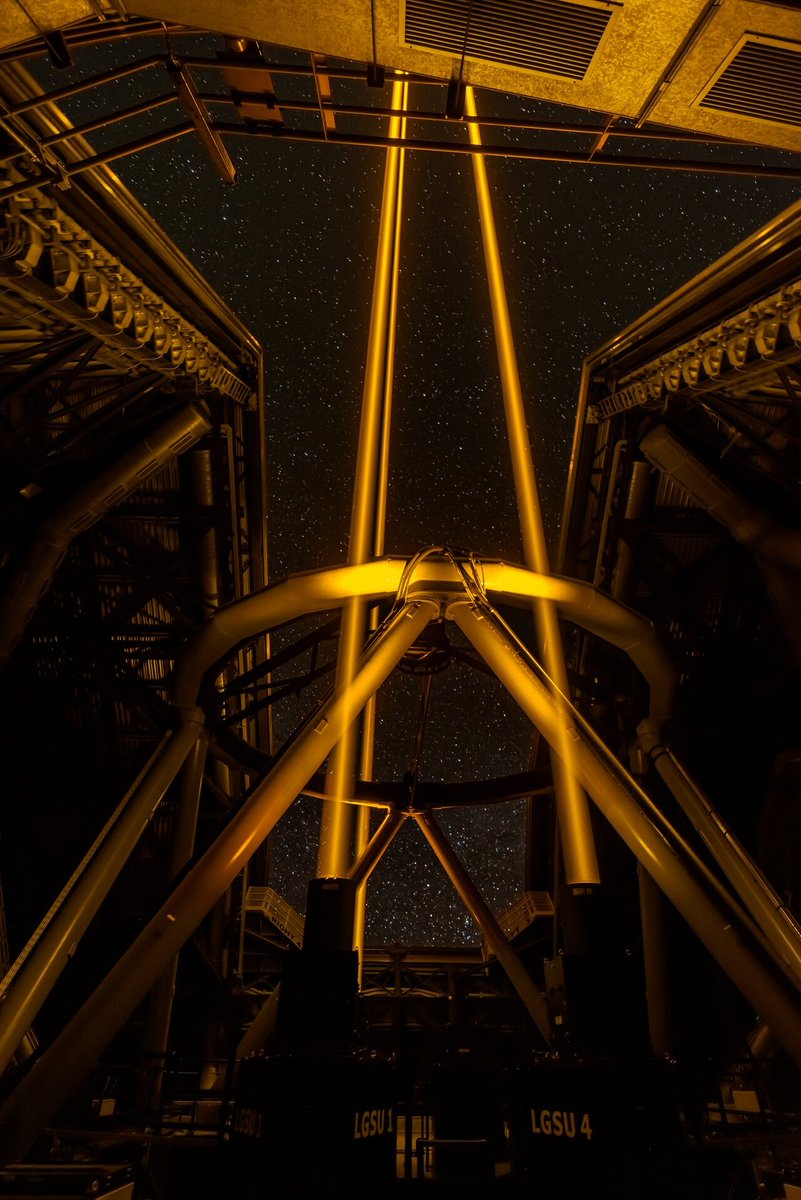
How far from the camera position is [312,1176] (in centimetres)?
585

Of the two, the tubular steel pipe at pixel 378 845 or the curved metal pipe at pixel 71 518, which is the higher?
the curved metal pipe at pixel 71 518

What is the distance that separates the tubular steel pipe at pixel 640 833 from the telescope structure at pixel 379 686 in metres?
0.05

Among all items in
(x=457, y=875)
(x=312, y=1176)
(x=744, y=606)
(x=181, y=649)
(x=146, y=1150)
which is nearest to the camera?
(x=312, y=1176)

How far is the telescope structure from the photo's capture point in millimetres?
5336

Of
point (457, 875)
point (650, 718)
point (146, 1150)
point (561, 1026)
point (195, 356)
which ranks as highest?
point (195, 356)

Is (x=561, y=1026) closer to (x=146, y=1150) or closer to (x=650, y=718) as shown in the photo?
(x=146, y=1150)

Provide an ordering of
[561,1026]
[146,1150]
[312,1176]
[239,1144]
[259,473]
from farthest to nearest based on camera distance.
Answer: [259,473], [146,1150], [561,1026], [239,1144], [312,1176]

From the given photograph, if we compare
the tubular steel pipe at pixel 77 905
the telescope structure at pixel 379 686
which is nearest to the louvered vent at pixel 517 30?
the telescope structure at pixel 379 686

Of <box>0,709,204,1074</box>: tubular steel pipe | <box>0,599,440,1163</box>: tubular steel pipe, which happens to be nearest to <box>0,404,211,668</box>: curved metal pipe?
<box>0,709,204,1074</box>: tubular steel pipe

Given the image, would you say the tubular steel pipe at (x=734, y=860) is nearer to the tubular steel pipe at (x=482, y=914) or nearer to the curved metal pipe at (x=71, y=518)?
the tubular steel pipe at (x=482, y=914)

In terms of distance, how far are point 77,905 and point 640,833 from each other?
24.4 feet

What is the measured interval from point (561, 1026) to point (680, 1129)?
46.5 inches

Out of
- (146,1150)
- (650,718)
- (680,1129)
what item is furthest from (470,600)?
(146,1150)

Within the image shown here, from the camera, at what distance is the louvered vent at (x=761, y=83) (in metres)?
4.71
